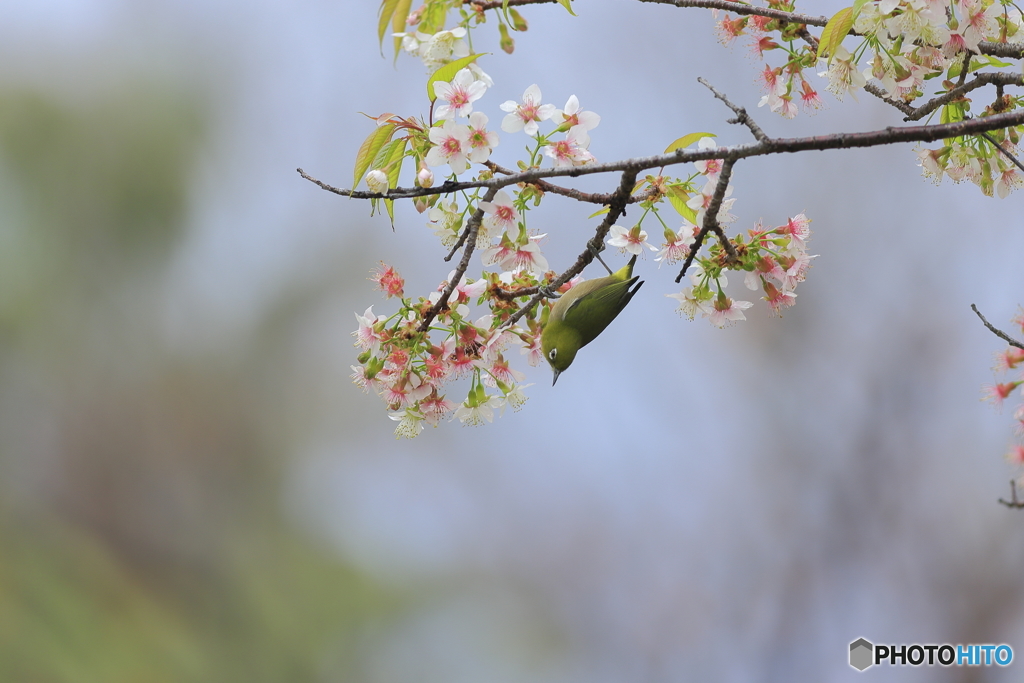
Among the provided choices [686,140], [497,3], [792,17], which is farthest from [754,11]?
[497,3]

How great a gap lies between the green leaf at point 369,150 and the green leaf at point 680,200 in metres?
0.32

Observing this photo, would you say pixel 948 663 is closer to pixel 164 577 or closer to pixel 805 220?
pixel 805 220

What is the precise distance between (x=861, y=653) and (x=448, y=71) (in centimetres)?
231

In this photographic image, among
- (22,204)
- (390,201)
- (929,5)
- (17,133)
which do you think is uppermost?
(17,133)

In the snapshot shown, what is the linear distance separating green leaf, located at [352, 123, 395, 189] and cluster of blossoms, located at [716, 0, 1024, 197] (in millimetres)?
434

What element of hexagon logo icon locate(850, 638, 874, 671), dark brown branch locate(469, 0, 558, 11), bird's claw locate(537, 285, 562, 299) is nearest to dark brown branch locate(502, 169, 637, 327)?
bird's claw locate(537, 285, 562, 299)

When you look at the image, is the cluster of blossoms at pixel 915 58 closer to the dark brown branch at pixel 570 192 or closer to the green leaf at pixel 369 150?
the dark brown branch at pixel 570 192

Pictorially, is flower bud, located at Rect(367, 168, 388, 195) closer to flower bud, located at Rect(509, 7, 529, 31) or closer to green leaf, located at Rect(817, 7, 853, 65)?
flower bud, located at Rect(509, 7, 529, 31)

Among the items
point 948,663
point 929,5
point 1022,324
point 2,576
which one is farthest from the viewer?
point 2,576

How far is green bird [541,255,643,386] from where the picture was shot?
2.90 feet

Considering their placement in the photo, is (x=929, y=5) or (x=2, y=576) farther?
(x=2, y=576)

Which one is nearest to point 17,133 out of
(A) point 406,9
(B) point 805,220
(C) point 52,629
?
(C) point 52,629

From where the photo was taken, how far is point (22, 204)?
3051 millimetres

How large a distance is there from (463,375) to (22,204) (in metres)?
3.04
